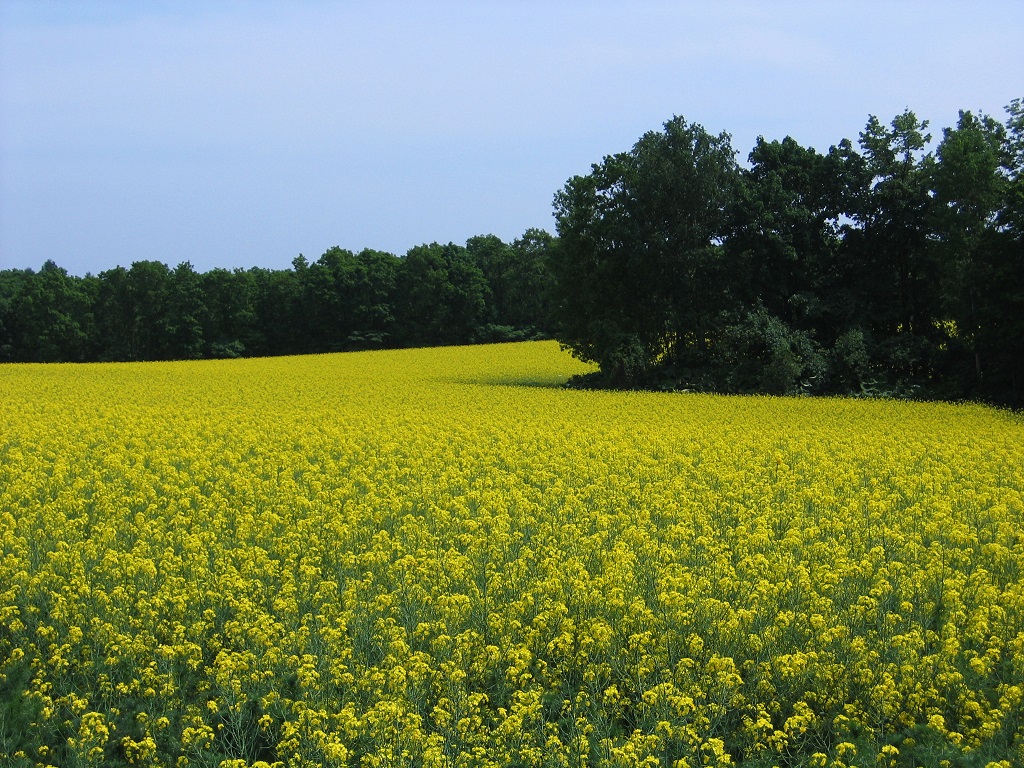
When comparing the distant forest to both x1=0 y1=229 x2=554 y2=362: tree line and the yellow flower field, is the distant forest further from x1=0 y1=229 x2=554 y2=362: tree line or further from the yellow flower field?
x1=0 y1=229 x2=554 y2=362: tree line

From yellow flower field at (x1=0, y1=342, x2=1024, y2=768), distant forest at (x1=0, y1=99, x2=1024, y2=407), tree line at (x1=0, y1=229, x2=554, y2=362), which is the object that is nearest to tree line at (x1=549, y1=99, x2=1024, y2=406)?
distant forest at (x1=0, y1=99, x2=1024, y2=407)

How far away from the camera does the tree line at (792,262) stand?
1299 inches

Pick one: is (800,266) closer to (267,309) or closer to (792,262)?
(792,262)

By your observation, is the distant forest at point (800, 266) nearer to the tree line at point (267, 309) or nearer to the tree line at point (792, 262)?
the tree line at point (792, 262)

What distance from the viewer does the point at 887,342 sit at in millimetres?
33938

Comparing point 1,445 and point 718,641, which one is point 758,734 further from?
point 1,445

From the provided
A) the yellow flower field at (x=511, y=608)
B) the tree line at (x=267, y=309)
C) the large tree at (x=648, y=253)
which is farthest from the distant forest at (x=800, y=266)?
the tree line at (x=267, y=309)

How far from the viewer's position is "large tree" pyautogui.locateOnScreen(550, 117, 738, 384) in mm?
36281

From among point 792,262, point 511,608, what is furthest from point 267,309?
point 511,608

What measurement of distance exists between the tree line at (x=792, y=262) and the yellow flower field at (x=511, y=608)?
1587 cm

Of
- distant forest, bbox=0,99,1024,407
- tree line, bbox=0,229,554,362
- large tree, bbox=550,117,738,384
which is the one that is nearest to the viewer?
distant forest, bbox=0,99,1024,407

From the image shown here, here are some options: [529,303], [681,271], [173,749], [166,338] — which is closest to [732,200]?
[681,271]

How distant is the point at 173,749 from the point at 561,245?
3404 centimetres

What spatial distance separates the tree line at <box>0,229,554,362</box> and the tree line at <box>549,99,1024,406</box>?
37350 millimetres
